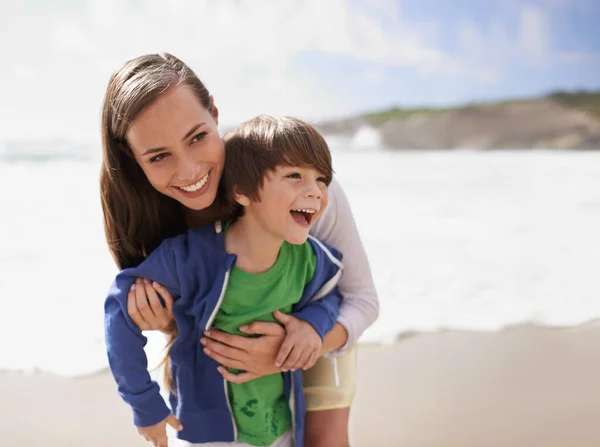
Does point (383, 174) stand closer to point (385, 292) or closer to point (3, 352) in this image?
point (385, 292)

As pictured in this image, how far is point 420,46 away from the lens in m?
17.3

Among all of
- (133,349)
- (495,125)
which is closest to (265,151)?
(133,349)

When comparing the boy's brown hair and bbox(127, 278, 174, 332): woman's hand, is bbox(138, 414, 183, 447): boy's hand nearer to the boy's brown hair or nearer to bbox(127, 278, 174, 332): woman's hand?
bbox(127, 278, 174, 332): woman's hand

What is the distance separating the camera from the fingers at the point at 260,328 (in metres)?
1.22

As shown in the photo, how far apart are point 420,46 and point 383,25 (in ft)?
4.24

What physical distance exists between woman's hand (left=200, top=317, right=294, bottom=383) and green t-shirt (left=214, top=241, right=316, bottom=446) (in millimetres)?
20

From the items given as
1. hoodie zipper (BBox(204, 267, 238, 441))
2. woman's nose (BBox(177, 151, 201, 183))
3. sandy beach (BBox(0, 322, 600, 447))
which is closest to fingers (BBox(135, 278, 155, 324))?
hoodie zipper (BBox(204, 267, 238, 441))

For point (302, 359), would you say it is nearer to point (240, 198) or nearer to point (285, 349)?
point (285, 349)

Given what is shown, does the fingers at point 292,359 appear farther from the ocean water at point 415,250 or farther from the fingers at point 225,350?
the ocean water at point 415,250

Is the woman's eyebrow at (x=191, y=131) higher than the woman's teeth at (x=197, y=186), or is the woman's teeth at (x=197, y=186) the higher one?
the woman's eyebrow at (x=191, y=131)

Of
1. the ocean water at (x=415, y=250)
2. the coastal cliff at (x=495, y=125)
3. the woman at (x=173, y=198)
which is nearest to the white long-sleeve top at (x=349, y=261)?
the woman at (x=173, y=198)

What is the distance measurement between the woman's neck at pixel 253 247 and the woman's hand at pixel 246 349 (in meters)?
0.11

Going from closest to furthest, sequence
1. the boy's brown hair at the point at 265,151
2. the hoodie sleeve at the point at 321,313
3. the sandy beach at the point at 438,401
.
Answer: the boy's brown hair at the point at 265,151, the hoodie sleeve at the point at 321,313, the sandy beach at the point at 438,401

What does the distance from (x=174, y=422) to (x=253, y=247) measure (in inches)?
13.9
